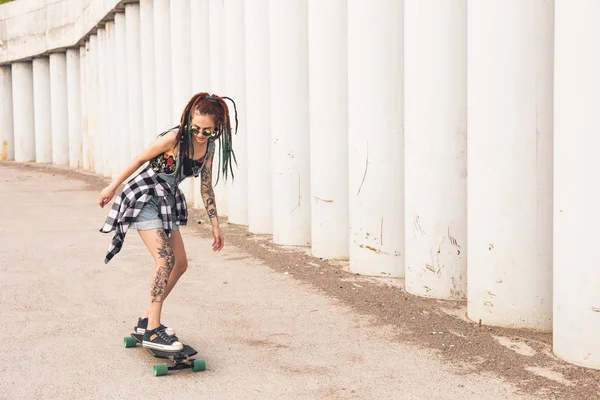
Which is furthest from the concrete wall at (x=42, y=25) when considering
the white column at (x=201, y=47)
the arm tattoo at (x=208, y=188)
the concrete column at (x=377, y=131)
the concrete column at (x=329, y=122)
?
the arm tattoo at (x=208, y=188)

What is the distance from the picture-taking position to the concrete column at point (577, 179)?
599 cm

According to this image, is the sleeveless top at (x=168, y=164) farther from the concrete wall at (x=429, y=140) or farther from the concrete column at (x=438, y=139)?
the concrete column at (x=438, y=139)

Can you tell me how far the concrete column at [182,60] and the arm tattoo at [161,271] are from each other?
913 cm

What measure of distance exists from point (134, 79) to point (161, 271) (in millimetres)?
12737

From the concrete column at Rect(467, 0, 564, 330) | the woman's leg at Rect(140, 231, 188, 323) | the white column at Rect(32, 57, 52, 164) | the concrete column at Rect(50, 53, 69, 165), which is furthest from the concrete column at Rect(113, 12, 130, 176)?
the concrete column at Rect(467, 0, 564, 330)

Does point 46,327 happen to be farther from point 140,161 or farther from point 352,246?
point 352,246

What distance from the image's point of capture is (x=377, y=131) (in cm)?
912

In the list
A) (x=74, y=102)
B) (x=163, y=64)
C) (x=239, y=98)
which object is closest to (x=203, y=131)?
(x=239, y=98)

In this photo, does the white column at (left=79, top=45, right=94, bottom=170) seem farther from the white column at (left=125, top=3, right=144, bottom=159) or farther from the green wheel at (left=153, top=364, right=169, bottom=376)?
the green wheel at (left=153, top=364, right=169, bottom=376)

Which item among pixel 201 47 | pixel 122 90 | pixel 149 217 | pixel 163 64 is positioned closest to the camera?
pixel 149 217

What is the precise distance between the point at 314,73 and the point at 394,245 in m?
2.17

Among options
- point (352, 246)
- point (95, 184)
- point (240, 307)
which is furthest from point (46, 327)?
point (95, 184)

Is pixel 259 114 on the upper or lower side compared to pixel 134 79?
lower

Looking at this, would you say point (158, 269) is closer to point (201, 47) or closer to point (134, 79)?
point (201, 47)
